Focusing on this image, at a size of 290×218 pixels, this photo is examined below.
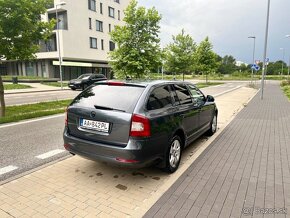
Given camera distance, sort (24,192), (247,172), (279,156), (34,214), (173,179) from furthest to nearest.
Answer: (279,156) < (247,172) < (173,179) < (24,192) < (34,214)

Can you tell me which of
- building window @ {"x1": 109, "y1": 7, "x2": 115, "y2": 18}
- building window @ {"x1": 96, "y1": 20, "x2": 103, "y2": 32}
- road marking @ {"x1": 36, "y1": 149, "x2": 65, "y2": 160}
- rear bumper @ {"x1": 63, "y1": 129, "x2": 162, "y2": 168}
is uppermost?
building window @ {"x1": 109, "y1": 7, "x2": 115, "y2": 18}

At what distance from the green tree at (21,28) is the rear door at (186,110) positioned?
19.3ft

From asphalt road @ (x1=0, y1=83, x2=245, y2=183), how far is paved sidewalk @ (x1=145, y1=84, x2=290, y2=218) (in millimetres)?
2708

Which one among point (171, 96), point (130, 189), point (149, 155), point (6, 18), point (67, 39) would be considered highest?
point (67, 39)

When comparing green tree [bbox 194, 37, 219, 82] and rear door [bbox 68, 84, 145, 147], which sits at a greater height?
green tree [bbox 194, 37, 219, 82]

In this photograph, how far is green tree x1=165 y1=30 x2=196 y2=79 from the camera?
28859mm

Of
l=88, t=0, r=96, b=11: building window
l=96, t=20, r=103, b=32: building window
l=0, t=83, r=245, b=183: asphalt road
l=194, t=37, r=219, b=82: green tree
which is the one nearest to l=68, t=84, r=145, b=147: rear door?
l=0, t=83, r=245, b=183: asphalt road

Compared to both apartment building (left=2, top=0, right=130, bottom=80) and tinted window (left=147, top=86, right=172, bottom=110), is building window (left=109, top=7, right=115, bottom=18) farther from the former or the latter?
tinted window (left=147, top=86, right=172, bottom=110)

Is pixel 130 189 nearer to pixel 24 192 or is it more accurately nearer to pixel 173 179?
pixel 173 179

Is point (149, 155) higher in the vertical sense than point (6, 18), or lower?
lower

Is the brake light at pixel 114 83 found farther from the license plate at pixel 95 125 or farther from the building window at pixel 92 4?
the building window at pixel 92 4

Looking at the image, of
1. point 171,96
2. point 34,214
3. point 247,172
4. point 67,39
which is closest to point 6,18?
point 171,96

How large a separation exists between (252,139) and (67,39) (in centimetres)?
3368

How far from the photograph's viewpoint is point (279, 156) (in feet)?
17.0
